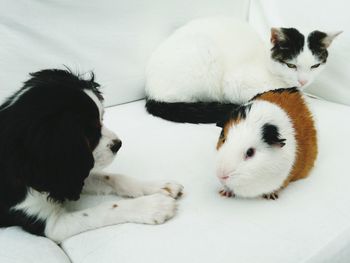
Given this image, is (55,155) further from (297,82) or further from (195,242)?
(297,82)

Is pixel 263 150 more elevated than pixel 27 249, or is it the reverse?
pixel 263 150

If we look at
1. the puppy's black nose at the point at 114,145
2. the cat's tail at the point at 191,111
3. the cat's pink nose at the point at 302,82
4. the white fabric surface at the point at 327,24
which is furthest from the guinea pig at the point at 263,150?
the white fabric surface at the point at 327,24

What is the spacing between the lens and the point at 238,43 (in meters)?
1.80

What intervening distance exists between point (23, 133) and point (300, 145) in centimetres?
78

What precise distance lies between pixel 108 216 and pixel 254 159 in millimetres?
430

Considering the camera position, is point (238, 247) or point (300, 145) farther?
point (300, 145)

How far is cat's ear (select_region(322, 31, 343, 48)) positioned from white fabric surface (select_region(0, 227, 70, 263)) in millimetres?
1396

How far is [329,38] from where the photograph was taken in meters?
1.59

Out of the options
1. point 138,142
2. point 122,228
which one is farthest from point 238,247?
point 138,142

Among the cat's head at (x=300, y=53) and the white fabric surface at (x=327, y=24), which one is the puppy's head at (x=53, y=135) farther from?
the white fabric surface at (x=327, y=24)

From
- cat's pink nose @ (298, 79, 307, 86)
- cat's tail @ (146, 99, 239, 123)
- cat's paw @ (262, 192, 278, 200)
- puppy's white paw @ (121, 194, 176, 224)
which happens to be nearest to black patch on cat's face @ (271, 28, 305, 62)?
cat's pink nose @ (298, 79, 307, 86)

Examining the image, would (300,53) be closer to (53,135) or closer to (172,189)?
(172,189)

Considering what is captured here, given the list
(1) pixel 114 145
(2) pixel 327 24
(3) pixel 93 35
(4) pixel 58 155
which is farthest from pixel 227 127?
(2) pixel 327 24

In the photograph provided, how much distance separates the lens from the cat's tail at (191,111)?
5.03 ft
